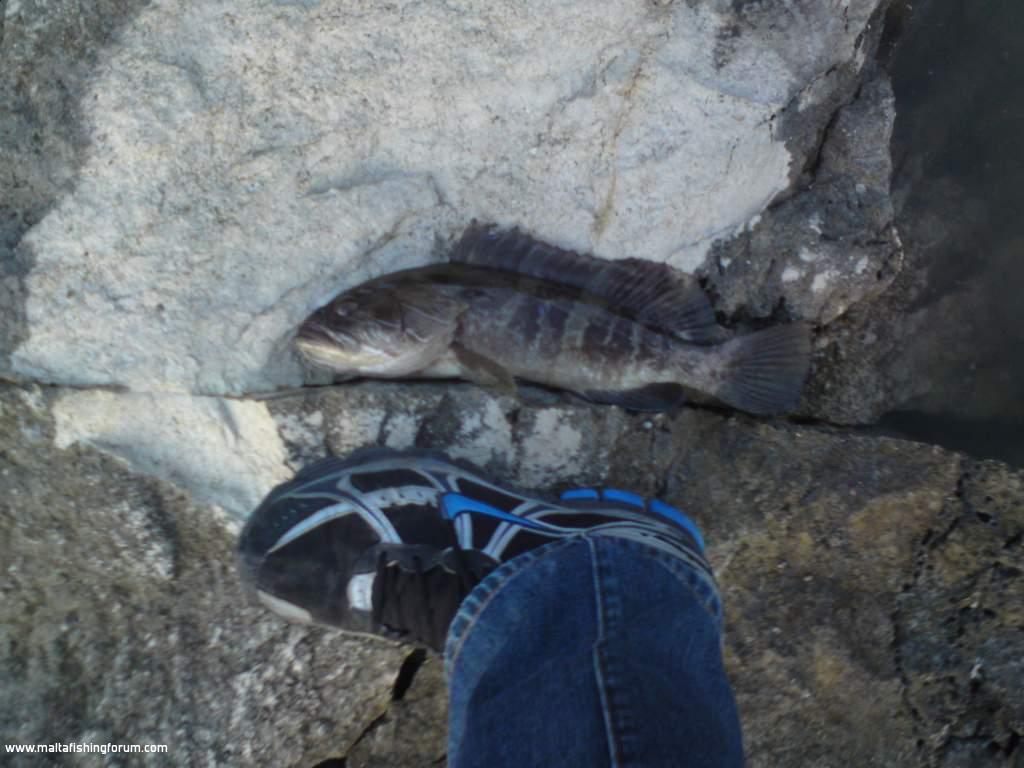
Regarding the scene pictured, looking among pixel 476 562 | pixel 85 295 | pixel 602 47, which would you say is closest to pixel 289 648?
pixel 476 562

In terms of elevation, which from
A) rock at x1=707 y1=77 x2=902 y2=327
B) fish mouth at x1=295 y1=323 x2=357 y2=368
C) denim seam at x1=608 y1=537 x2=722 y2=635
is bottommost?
denim seam at x1=608 y1=537 x2=722 y2=635

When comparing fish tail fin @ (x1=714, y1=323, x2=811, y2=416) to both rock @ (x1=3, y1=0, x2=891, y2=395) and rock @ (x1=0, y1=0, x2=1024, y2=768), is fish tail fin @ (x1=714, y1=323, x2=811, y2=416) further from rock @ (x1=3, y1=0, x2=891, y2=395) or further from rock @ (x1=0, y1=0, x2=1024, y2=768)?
rock @ (x1=3, y1=0, x2=891, y2=395)

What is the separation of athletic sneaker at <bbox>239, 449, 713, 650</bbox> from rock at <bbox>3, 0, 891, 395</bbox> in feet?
1.66

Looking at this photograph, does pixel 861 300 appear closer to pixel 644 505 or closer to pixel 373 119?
pixel 644 505

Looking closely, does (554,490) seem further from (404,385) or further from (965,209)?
(965,209)

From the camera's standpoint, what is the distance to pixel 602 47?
106 inches

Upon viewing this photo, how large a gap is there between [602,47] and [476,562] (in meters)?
1.88

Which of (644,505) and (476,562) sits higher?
(644,505)

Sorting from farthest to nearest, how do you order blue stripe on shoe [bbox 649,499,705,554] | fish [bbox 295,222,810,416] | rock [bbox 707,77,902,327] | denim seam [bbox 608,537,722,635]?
rock [bbox 707,77,902,327]
fish [bbox 295,222,810,416]
blue stripe on shoe [bbox 649,499,705,554]
denim seam [bbox 608,537,722,635]

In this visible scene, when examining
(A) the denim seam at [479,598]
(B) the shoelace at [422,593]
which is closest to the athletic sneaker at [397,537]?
(B) the shoelace at [422,593]

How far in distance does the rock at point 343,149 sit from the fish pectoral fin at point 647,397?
1.73 feet

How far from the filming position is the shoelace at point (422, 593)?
2.50 meters

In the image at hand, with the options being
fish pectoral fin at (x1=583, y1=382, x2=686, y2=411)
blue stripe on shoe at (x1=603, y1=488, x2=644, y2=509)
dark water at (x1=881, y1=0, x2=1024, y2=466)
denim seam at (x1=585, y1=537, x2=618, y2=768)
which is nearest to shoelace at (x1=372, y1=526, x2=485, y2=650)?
denim seam at (x1=585, y1=537, x2=618, y2=768)

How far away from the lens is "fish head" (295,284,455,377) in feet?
8.39
